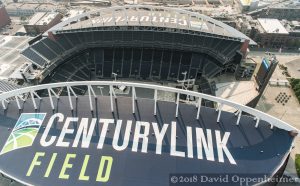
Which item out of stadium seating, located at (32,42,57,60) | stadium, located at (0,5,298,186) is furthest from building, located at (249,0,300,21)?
stadium seating, located at (32,42,57,60)

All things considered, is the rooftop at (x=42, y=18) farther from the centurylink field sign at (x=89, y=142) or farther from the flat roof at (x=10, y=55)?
the centurylink field sign at (x=89, y=142)

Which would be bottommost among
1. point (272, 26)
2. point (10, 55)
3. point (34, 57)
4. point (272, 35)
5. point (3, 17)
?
point (34, 57)

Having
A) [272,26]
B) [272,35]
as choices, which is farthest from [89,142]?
[272,26]

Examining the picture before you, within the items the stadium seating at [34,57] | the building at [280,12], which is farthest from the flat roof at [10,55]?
the building at [280,12]

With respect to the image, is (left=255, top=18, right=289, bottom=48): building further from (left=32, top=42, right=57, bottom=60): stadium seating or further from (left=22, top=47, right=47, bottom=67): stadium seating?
(left=22, top=47, right=47, bottom=67): stadium seating

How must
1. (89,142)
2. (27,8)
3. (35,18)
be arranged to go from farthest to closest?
1. (27,8)
2. (35,18)
3. (89,142)

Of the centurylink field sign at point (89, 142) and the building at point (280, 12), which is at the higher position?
the building at point (280, 12)

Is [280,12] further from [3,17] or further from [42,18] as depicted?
[3,17]
